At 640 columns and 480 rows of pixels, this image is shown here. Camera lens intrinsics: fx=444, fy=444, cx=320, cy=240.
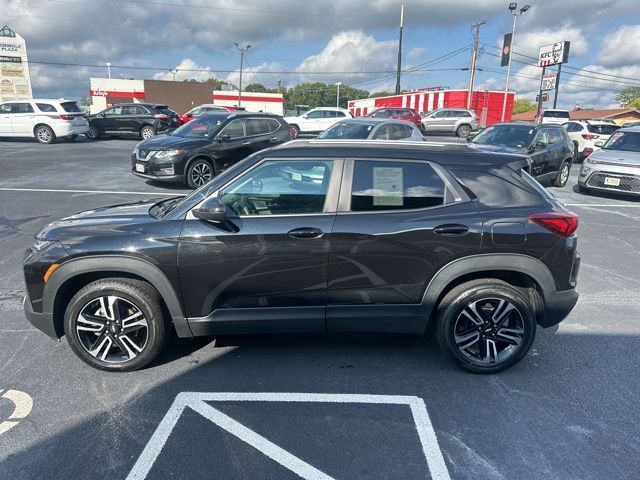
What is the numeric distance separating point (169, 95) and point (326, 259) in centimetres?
5834

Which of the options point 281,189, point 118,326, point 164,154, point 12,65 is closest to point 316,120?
point 164,154

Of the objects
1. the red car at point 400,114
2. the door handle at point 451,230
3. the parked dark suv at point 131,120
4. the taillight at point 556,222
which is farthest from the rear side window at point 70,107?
the taillight at point 556,222

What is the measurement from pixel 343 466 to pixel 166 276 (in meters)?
1.73

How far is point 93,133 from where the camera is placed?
21.6 metres

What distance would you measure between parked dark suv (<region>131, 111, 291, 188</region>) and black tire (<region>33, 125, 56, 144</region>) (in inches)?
450

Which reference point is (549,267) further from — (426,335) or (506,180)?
(426,335)

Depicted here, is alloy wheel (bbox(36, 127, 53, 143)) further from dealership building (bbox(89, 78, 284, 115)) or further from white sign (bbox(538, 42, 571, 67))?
white sign (bbox(538, 42, 571, 67))

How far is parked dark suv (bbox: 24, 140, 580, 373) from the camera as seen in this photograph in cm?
316

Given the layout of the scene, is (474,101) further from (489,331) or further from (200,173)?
(489,331)

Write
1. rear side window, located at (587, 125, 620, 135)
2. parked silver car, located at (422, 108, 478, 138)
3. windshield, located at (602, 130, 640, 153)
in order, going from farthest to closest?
parked silver car, located at (422, 108, 478, 138) < rear side window, located at (587, 125, 620, 135) < windshield, located at (602, 130, 640, 153)

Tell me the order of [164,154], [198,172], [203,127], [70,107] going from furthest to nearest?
[70,107]
[203,127]
[198,172]
[164,154]

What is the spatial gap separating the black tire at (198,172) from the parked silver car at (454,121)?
2066 cm

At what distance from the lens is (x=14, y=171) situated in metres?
11.9

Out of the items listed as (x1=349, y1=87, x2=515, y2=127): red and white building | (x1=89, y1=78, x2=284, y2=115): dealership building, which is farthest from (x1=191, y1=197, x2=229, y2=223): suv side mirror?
(x1=89, y1=78, x2=284, y2=115): dealership building
